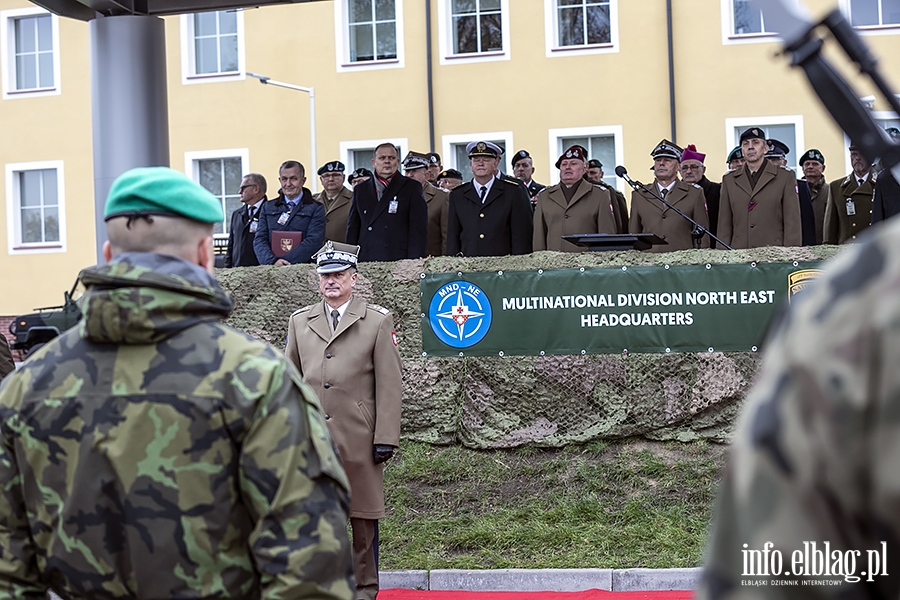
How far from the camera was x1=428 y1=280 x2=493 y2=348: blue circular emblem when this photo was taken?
1023 centimetres

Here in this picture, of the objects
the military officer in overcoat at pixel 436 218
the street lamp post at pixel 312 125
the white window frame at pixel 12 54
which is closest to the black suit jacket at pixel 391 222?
the military officer in overcoat at pixel 436 218

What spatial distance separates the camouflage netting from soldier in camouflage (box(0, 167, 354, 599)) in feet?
25.2

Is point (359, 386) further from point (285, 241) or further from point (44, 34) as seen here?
point (44, 34)

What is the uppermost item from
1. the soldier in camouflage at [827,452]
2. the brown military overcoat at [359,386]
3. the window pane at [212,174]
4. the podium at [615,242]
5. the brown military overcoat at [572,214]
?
the window pane at [212,174]

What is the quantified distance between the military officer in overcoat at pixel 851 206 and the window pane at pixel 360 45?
14.3 m

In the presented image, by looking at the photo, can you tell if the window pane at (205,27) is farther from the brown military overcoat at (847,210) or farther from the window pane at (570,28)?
the brown military overcoat at (847,210)

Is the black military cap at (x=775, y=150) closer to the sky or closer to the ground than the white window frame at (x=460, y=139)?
closer to the ground

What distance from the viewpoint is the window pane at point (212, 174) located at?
26500mm

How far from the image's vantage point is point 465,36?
82.8ft

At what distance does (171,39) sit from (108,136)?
17543mm

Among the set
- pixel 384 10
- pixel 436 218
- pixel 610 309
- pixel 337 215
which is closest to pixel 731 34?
pixel 384 10

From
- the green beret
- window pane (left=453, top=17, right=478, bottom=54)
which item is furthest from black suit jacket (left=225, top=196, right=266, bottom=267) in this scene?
window pane (left=453, top=17, right=478, bottom=54)

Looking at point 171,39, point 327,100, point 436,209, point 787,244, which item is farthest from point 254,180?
point 171,39

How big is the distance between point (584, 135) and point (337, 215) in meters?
11.5
